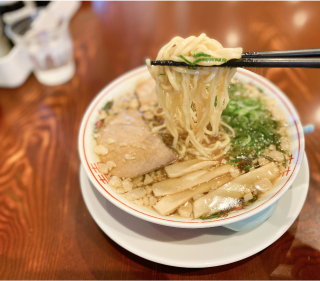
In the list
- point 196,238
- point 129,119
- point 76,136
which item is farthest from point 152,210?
point 76,136

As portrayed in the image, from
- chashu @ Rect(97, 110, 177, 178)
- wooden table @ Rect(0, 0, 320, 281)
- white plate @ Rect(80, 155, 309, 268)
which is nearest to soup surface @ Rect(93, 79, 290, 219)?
chashu @ Rect(97, 110, 177, 178)

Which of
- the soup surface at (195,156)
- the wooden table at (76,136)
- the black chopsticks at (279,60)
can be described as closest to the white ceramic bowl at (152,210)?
the soup surface at (195,156)

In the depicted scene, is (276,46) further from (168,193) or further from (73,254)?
(73,254)

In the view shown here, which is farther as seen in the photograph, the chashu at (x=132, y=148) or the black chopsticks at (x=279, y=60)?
the chashu at (x=132, y=148)

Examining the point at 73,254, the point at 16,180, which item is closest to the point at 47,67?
the point at 16,180

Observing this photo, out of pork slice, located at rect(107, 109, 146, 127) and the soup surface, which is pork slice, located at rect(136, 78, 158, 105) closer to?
the soup surface

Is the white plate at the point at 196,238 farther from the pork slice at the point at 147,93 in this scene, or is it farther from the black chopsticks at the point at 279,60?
the pork slice at the point at 147,93

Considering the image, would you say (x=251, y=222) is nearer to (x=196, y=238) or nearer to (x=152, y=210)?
(x=196, y=238)
